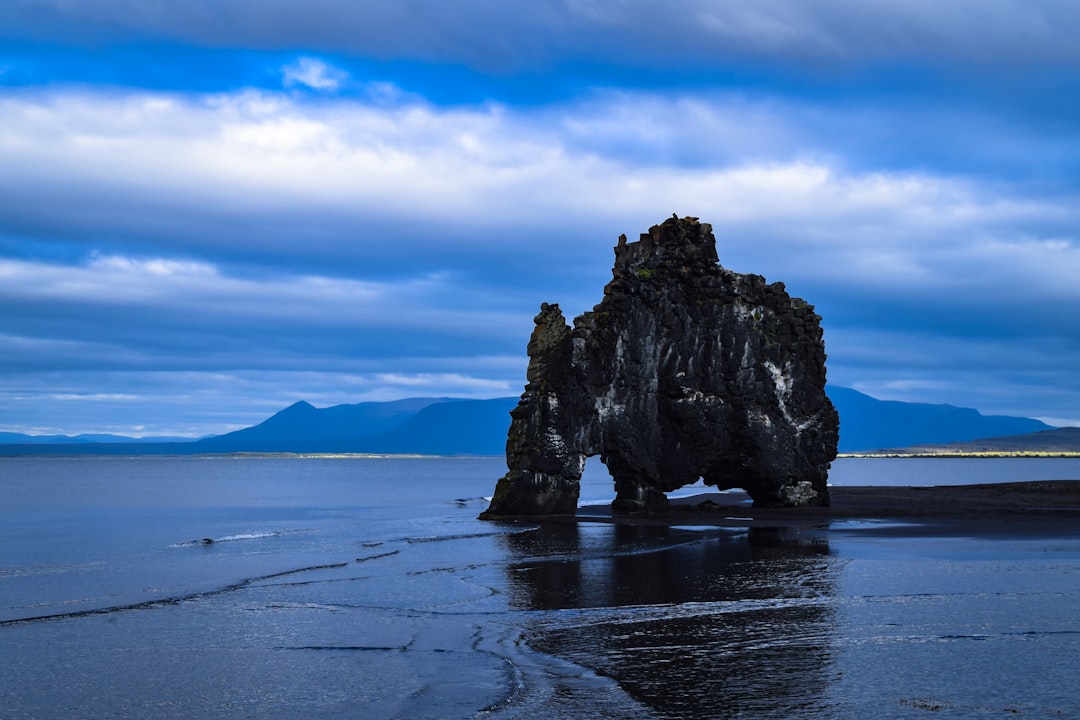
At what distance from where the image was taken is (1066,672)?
15266mm

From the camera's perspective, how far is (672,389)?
5228 cm

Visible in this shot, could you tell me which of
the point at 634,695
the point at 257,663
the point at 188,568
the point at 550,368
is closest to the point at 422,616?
the point at 257,663

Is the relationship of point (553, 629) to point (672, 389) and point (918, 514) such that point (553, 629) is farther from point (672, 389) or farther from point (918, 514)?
point (918, 514)

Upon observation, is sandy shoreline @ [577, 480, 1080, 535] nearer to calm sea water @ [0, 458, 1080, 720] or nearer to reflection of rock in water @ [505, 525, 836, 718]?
calm sea water @ [0, 458, 1080, 720]

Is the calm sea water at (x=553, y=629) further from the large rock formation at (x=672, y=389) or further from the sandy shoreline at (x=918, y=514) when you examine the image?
the large rock formation at (x=672, y=389)

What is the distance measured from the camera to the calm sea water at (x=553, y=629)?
47.3ft

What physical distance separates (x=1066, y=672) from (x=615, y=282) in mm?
37117

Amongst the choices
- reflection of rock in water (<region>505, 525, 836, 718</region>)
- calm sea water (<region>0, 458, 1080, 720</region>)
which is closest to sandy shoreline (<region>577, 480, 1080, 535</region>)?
calm sea water (<region>0, 458, 1080, 720</region>)

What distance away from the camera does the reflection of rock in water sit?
14.6 m

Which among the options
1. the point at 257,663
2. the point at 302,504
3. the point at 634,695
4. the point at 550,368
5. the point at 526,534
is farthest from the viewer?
the point at 302,504

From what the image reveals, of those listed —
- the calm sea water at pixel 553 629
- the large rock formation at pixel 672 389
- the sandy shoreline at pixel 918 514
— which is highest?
the large rock formation at pixel 672 389

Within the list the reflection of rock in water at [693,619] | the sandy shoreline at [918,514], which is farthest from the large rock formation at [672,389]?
the reflection of rock in water at [693,619]

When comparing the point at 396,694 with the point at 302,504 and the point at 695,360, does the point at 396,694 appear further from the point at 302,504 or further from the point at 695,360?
the point at 302,504

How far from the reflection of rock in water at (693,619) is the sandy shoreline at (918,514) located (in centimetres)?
1074
